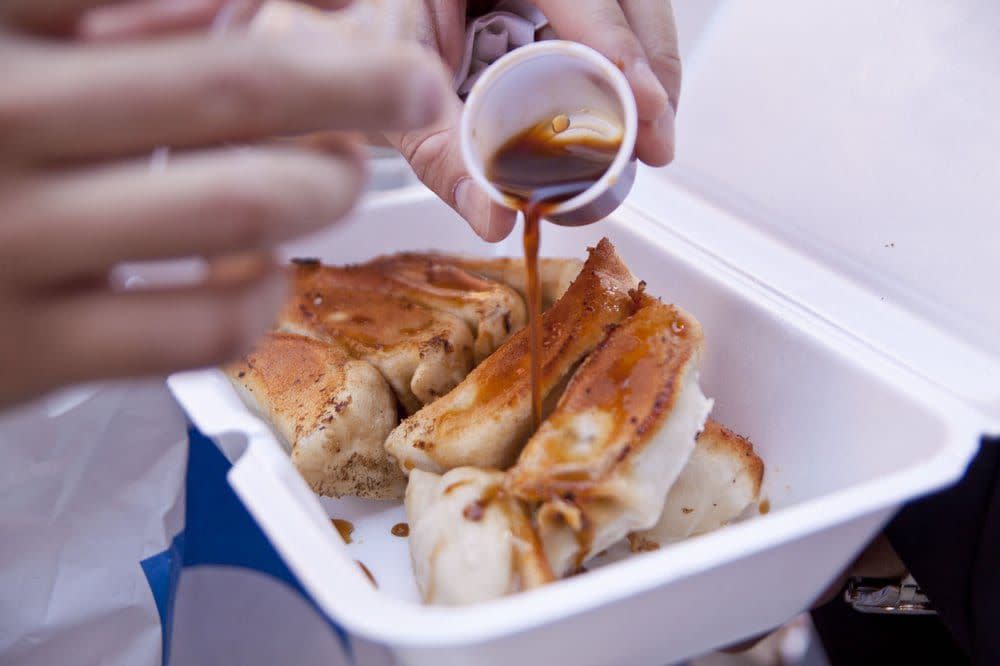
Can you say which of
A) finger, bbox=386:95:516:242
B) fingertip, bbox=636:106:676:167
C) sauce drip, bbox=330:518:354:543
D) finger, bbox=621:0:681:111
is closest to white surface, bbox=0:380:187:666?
sauce drip, bbox=330:518:354:543

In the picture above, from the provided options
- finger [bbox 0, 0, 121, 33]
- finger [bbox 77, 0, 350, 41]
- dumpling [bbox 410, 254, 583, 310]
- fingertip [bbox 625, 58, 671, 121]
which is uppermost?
finger [bbox 0, 0, 121, 33]

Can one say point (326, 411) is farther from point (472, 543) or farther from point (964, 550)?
point (964, 550)

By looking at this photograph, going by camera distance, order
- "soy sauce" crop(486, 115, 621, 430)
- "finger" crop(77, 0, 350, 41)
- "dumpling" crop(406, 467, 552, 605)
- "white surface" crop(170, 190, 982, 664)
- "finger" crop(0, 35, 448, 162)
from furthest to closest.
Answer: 1. "soy sauce" crop(486, 115, 621, 430)
2. "dumpling" crop(406, 467, 552, 605)
3. "white surface" crop(170, 190, 982, 664)
4. "finger" crop(77, 0, 350, 41)
5. "finger" crop(0, 35, 448, 162)

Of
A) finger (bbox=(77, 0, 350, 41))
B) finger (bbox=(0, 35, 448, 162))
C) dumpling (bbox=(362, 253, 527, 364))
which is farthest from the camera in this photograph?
dumpling (bbox=(362, 253, 527, 364))

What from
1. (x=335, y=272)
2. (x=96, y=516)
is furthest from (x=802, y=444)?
(x=96, y=516)

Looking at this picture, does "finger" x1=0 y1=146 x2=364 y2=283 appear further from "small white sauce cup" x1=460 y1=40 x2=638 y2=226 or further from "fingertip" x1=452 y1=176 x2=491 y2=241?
"fingertip" x1=452 y1=176 x2=491 y2=241

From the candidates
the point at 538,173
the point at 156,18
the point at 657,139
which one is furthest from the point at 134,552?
the point at 657,139

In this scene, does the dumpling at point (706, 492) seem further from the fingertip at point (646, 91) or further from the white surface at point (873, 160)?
the fingertip at point (646, 91)

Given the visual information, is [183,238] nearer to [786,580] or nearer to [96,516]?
[786,580]
